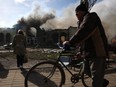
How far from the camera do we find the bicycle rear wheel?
728 centimetres

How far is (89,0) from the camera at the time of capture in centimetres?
2273

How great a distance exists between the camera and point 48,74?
754cm

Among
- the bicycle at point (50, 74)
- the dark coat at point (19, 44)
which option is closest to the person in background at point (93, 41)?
the bicycle at point (50, 74)

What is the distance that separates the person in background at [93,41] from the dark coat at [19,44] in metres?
7.81

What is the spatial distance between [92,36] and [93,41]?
91 millimetres

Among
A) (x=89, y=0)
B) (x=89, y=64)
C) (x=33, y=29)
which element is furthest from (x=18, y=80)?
(x=33, y=29)

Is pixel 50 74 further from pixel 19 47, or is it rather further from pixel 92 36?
pixel 19 47

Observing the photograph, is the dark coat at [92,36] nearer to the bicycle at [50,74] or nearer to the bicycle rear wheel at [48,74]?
the bicycle at [50,74]

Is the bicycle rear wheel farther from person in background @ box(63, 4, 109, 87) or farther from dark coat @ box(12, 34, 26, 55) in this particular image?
dark coat @ box(12, 34, 26, 55)

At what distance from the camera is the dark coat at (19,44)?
14.0 metres

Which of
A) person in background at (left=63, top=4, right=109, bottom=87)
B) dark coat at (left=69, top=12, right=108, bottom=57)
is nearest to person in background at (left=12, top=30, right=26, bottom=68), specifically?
person in background at (left=63, top=4, right=109, bottom=87)

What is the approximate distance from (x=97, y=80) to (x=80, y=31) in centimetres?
97

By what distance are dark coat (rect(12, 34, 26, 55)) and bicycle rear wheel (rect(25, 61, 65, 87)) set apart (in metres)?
6.28

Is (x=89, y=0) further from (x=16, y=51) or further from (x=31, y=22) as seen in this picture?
(x=31, y=22)
